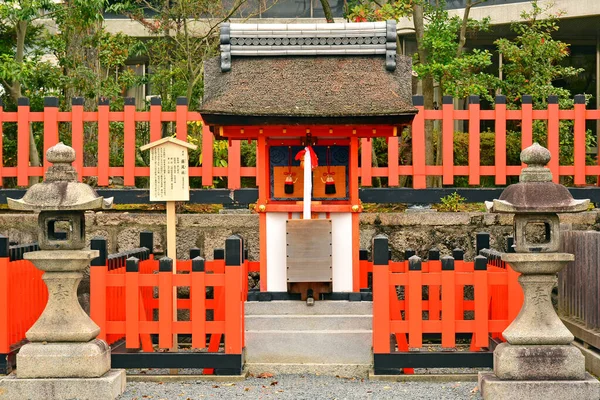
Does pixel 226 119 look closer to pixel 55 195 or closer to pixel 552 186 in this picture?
pixel 55 195

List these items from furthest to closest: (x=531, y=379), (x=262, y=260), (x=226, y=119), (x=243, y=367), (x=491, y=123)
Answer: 1. (x=491, y=123)
2. (x=262, y=260)
3. (x=226, y=119)
4. (x=243, y=367)
5. (x=531, y=379)

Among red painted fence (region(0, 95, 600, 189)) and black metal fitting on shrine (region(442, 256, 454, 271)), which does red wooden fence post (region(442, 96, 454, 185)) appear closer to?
red painted fence (region(0, 95, 600, 189))

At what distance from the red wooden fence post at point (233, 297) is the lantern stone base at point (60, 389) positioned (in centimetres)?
114

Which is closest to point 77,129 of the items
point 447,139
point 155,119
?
point 155,119

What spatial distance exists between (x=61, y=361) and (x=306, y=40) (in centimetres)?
437

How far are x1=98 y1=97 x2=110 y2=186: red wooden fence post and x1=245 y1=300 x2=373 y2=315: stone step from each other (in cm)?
348

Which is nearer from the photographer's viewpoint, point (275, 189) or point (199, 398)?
point (199, 398)

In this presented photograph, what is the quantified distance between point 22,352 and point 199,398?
1.55 metres

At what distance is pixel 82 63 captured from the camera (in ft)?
45.2

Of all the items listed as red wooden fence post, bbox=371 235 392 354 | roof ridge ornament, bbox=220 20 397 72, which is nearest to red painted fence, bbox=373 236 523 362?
red wooden fence post, bbox=371 235 392 354

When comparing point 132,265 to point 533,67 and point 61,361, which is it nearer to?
point 61,361

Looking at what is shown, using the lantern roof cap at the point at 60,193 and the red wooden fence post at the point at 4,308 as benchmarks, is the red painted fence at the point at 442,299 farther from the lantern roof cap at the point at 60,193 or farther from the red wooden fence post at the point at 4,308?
the red wooden fence post at the point at 4,308

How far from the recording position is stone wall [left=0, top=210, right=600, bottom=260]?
11.1 metres

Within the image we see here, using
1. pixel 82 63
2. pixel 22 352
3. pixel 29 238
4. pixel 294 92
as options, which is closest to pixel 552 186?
pixel 294 92
